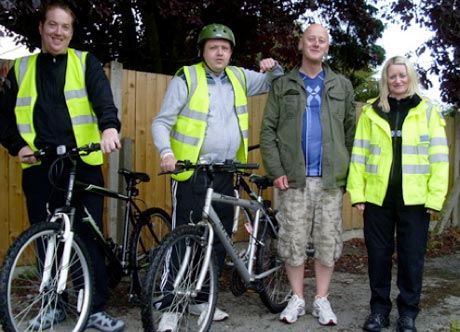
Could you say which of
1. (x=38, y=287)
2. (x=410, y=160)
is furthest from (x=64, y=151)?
(x=410, y=160)

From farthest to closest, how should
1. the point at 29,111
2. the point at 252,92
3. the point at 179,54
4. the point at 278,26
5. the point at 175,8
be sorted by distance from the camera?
the point at 179,54, the point at 278,26, the point at 175,8, the point at 252,92, the point at 29,111

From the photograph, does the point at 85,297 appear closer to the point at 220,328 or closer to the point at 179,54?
the point at 220,328

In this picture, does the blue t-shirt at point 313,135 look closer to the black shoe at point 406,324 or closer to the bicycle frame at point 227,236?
the bicycle frame at point 227,236

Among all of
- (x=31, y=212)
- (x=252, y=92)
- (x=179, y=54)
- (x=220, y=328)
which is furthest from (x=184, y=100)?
(x=179, y=54)

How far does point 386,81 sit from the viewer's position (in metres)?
4.10

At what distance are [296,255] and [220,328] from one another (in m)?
0.78

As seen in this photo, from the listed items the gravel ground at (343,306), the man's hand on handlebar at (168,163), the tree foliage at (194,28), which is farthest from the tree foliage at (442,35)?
the man's hand on handlebar at (168,163)

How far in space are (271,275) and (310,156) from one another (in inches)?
41.4

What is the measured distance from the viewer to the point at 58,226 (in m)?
3.46

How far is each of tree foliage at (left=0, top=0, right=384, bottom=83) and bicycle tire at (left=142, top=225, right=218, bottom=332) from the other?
358 centimetres

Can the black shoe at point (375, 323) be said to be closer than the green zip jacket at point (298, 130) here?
Yes

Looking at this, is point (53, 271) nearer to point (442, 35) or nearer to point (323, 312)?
point (323, 312)

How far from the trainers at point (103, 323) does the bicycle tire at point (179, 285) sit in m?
0.49

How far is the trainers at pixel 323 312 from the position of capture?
167 inches
